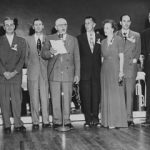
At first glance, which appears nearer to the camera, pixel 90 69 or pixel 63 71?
pixel 63 71

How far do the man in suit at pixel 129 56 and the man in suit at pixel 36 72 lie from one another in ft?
4.14

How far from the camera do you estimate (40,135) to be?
16.7ft

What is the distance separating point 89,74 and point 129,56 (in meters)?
0.68

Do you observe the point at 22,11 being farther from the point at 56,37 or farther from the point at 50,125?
the point at 50,125

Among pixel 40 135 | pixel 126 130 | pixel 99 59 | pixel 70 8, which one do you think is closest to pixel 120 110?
pixel 126 130

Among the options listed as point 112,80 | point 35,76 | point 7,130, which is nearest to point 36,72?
point 35,76

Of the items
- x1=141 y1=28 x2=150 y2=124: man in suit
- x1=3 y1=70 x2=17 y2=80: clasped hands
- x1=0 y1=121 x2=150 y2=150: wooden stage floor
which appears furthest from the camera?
x1=141 y1=28 x2=150 y2=124: man in suit

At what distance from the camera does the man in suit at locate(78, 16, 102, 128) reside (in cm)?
562

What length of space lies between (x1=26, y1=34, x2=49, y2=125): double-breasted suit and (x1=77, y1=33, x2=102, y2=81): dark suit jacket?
1.91 feet

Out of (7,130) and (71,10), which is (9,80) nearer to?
(7,130)

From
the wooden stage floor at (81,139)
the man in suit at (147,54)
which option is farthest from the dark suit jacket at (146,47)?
the wooden stage floor at (81,139)

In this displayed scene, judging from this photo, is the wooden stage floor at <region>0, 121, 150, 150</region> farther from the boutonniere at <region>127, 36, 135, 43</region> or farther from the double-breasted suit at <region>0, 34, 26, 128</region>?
the boutonniere at <region>127, 36, 135, 43</region>

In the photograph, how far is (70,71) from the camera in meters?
5.47

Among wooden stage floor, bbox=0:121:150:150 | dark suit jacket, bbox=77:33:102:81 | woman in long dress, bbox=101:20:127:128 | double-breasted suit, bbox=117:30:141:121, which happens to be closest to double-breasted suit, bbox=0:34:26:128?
wooden stage floor, bbox=0:121:150:150
